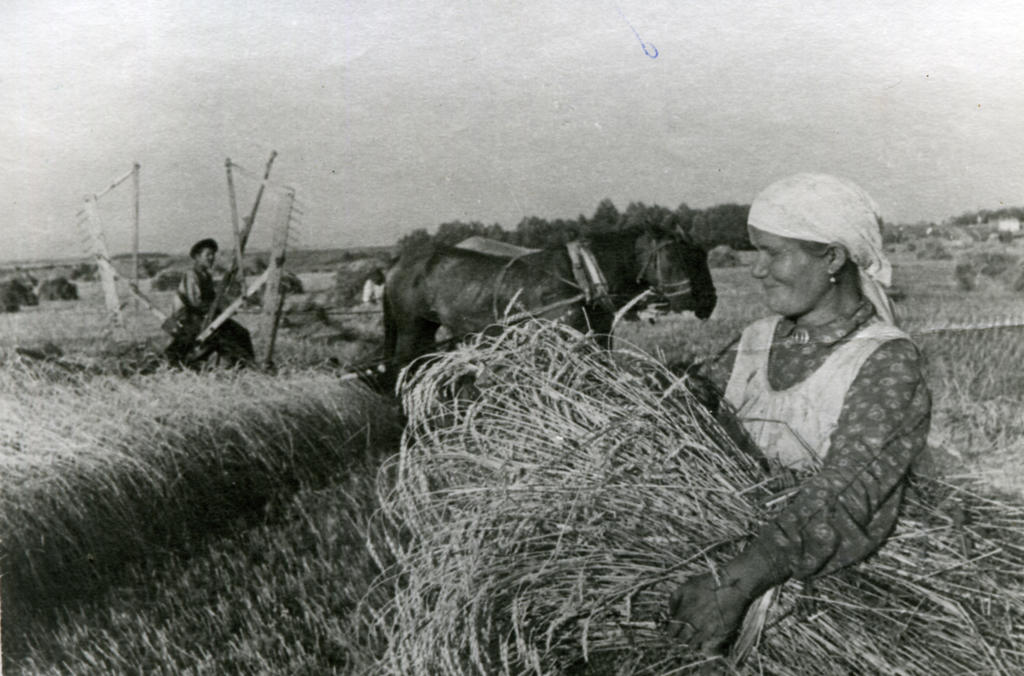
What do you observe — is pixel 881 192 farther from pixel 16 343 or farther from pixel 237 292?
pixel 16 343

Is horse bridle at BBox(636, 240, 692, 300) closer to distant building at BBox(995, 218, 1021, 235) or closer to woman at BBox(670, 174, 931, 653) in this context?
distant building at BBox(995, 218, 1021, 235)

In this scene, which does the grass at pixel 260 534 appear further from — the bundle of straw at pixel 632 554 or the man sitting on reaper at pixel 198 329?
the bundle of straw at pixel 632 554

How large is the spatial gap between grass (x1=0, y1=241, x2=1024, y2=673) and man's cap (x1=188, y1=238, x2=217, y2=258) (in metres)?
0.41

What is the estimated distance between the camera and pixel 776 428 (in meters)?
1.27

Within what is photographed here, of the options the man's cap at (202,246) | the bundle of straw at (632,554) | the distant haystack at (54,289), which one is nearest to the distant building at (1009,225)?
the bundle of straw at (632,554)

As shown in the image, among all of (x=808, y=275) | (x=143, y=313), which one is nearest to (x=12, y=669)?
(x=143, y=313)

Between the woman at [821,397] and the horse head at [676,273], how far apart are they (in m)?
2.04

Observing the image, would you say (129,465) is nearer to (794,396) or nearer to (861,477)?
(794,396)

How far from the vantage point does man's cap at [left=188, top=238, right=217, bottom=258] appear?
2955 mm

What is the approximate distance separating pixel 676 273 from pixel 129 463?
7.54 feet

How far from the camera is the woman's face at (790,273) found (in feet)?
3.89

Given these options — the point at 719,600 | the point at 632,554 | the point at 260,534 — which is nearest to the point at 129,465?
the point at 260,534

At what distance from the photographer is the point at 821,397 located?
1.18 m

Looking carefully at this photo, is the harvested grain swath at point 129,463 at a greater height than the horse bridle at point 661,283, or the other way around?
the horse bridle at point 661,283
